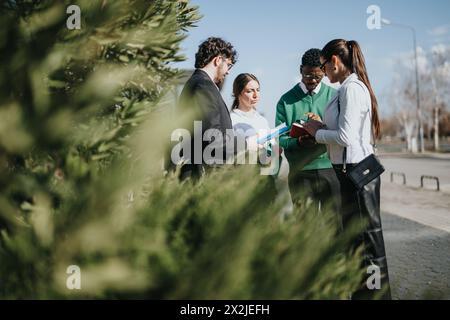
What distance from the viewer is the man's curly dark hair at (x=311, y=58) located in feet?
13.1

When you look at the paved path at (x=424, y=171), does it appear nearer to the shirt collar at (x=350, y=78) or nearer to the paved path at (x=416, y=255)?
the paved path at (x=416, y=255)

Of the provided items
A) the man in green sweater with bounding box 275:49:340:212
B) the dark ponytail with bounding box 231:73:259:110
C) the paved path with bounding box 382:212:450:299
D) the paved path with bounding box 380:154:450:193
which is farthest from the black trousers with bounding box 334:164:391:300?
the paved path with bounding box 380:154:450:193

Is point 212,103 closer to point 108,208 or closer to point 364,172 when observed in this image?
point 364,172

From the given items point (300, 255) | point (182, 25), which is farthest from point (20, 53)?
point (182, 25)

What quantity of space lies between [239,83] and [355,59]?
1.70m

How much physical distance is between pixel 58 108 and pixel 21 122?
0.33 ft

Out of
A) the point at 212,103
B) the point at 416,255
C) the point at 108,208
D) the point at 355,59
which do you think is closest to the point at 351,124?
the point at 355,59

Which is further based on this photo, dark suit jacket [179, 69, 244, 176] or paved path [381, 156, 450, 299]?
paved path [381, 156, 450, 299]

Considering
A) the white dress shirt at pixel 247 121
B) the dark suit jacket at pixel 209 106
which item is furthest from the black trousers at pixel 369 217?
the white dress shirt at pixel 247 121

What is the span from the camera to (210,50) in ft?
10.9

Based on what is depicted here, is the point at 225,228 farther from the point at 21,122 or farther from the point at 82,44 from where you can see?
the point at 82,44

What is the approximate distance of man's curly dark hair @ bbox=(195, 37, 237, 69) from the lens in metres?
3.31

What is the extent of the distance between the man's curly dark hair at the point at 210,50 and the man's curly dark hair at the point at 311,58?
1.00 metres

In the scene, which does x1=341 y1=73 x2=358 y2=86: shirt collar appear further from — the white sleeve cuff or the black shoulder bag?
the black shoulder bag
